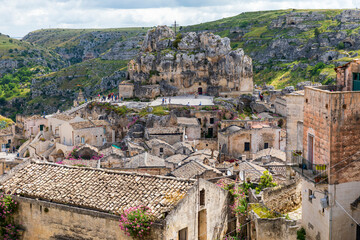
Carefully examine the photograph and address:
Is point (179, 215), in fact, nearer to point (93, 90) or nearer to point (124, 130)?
point (124, 130)

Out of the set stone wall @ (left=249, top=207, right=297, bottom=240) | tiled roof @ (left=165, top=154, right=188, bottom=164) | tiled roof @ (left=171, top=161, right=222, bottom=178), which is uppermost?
stone wall @ (left=249, top=207, right=297, bottom=240)

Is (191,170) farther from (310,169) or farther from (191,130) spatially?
(191,130)

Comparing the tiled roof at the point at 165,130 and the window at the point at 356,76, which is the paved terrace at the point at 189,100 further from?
the window at the point at 356,76

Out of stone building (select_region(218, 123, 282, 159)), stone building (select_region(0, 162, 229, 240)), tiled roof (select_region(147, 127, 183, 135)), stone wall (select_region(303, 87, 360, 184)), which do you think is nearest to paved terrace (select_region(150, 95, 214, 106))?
tiled roof (select_region(147, 127, 183, 135))

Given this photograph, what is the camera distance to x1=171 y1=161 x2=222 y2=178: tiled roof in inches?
1267

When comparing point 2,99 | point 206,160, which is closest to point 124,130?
point 206,160

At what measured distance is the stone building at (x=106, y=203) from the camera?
1728cm

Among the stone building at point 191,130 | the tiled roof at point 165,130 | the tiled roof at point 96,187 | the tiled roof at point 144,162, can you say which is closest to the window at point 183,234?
the tiled roof at point 96,187

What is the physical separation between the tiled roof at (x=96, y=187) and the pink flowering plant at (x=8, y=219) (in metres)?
0.43

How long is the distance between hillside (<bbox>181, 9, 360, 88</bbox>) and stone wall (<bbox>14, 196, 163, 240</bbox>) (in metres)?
78.7

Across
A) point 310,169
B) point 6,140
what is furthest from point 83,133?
point 310,169

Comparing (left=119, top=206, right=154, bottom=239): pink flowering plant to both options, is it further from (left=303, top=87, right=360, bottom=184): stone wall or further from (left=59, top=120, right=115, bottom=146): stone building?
(left=59, top=120, right=115, bottom=146): stone building

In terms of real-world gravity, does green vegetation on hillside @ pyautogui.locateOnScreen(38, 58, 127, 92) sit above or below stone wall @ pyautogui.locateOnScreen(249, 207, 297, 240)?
above

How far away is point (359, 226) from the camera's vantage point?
19.0 metres
